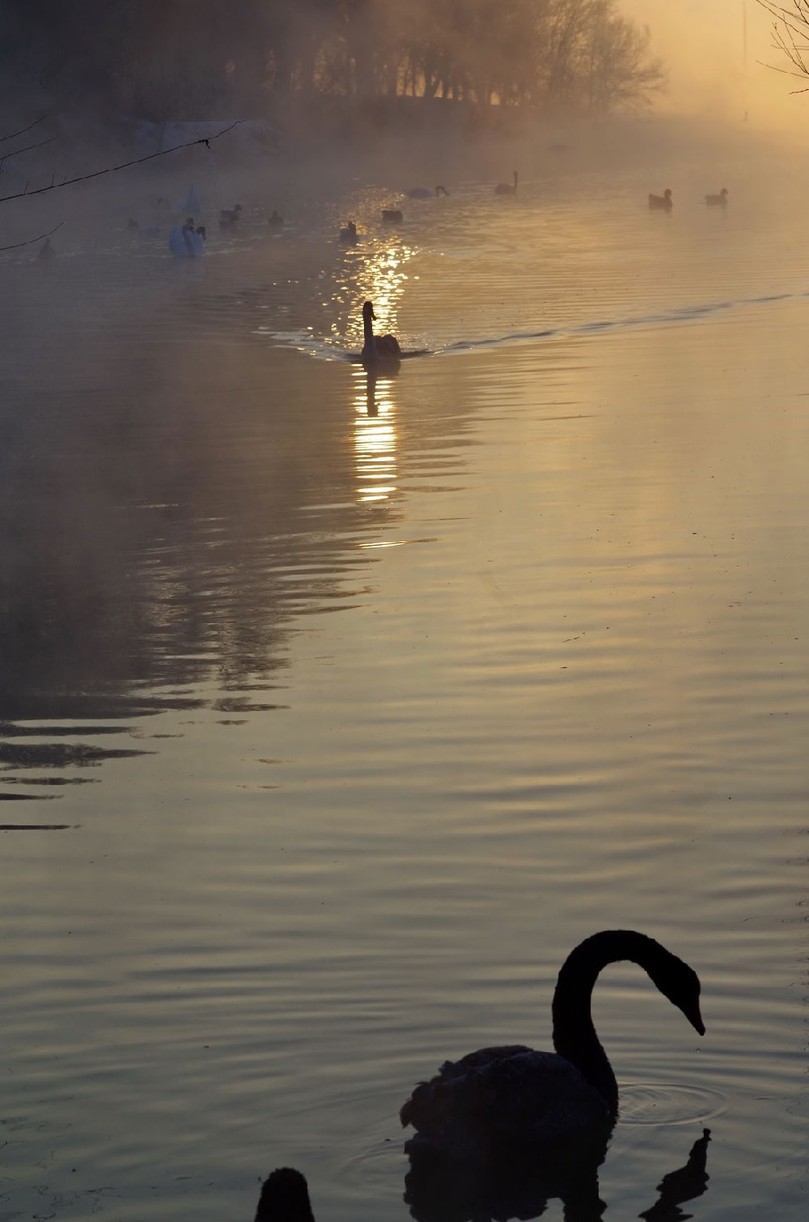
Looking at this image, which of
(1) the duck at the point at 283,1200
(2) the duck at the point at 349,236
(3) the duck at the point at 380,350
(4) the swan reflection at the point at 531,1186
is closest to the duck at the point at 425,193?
Result: (2) the duck at the point at 349,236

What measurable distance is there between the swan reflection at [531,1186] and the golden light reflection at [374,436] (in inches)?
417

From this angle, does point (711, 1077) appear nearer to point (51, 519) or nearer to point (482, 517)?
point (482, 517)

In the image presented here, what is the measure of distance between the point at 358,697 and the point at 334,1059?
4.26m

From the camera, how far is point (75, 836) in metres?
8.37

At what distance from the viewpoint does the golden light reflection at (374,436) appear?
16547 mm

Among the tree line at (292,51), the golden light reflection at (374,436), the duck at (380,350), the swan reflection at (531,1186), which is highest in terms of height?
the tree line at (292,51)

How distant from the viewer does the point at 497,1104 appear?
5.21 meters

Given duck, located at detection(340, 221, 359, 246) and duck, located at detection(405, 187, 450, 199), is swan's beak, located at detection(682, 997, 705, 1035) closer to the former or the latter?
duck, located at detection(340, 221, 359, 246)

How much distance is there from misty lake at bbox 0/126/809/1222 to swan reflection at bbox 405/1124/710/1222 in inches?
1.5

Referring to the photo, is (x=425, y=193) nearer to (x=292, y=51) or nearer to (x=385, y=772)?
(x=292, y=51)

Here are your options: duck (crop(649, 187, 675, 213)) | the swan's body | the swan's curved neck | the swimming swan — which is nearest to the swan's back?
the swimming swan

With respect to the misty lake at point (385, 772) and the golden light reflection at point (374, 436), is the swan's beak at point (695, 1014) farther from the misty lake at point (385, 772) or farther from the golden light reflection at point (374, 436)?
the golden light reflection at point (374, 436)

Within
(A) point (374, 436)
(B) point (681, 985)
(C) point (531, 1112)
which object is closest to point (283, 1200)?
(C) point (531, 1112)

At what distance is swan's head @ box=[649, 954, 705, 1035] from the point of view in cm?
573
